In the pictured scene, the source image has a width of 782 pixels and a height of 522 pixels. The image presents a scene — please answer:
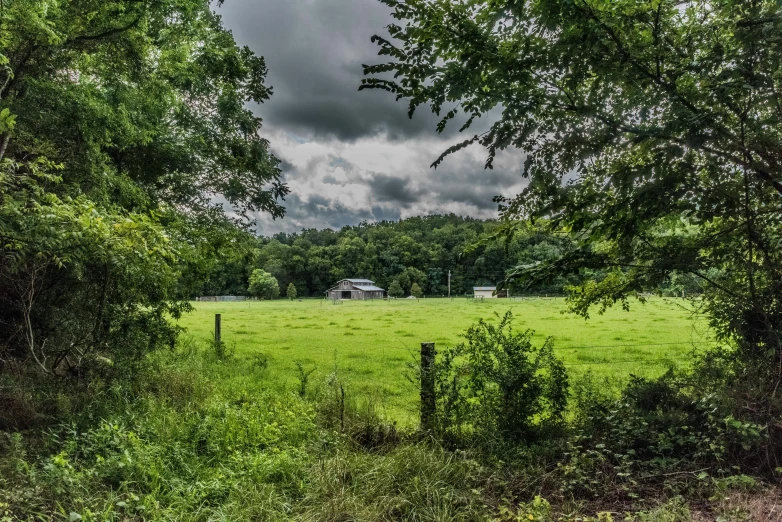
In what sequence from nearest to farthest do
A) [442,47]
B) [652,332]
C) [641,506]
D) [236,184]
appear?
[641,506], [442,47], [236,184], [652,332]

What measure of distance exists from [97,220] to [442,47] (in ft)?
12.7

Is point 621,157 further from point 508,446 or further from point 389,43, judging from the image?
point 508,446

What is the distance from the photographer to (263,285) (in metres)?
84.1

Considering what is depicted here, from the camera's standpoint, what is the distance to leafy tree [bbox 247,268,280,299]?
83.5 m

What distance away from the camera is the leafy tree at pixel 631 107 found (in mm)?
3203

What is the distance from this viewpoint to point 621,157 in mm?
4285

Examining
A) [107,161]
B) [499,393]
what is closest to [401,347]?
[499,393]

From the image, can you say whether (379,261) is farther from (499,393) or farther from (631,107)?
(631,107)

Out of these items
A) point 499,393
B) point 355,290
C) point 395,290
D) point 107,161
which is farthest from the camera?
point 355,290

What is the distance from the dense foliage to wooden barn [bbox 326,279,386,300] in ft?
253

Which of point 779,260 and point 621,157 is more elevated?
point 621,157

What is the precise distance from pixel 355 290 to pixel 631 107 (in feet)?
274

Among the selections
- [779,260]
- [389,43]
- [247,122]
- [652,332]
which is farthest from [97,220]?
[652,332]

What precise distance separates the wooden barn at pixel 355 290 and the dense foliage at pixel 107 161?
77.0 m
